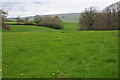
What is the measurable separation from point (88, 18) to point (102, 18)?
6.68m

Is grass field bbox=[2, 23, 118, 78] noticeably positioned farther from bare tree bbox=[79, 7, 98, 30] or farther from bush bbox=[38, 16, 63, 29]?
bush bbox=[38, 16, 63, 29]

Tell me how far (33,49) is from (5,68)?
3.95 metres

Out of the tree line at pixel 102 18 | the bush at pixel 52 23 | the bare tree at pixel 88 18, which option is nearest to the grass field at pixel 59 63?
the tree line at pixel 102 18

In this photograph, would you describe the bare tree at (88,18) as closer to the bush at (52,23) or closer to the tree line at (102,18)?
the tree line at (102,18)

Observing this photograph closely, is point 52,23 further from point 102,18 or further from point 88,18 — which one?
point 102,18

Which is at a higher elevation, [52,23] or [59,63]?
[52,23]

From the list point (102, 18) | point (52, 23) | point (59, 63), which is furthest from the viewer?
point (52, 23)

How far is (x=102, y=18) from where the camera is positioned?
49031mm

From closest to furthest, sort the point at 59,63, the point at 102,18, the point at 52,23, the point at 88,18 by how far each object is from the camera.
→ the point at 59,63, the point at 102,18, the point at 88,18, the point at 52,23

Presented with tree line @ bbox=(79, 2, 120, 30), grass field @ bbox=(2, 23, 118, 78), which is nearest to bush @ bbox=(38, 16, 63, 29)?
tree line @ bbox=(79, 2, 120, 30)

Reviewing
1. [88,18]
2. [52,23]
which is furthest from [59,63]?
[52,23]

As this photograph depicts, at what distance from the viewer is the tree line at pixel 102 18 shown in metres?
44.6

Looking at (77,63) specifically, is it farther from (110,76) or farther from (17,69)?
(17,69)

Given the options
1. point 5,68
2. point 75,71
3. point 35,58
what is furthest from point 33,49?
point 75,71
